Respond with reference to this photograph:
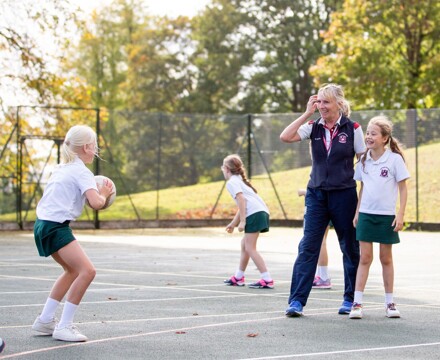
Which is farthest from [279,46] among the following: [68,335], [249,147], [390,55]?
[68,335]

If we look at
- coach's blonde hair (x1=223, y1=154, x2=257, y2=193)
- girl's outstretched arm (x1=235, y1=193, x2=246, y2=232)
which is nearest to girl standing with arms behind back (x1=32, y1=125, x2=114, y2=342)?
girl's outstretched arm (x1=235, y1=193, x2=246, y2=232)

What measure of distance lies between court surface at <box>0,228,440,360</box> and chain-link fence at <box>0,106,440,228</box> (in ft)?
29.2

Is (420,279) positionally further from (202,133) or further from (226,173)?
(202,133)

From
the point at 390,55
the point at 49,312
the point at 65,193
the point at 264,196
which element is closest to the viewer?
the point at 65,193

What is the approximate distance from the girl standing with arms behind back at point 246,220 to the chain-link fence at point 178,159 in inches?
552

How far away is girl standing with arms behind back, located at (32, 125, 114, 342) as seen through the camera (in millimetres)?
7207

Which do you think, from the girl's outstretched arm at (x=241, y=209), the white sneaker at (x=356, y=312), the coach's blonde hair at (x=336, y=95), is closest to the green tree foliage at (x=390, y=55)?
the girl's outstretched arm at (x=241, y=209)

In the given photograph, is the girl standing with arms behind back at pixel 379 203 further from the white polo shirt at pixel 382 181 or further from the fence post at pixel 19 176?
the fence post at pixel 19 176

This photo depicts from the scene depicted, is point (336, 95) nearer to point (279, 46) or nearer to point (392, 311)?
point (392, 311)

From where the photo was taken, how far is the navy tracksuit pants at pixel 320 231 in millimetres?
8633

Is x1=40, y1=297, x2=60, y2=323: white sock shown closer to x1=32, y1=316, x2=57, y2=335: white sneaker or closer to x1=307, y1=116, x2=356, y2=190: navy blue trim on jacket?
x1=32, y1=316, x2=57, y2=335: white sneaker

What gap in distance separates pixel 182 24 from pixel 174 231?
33218mm

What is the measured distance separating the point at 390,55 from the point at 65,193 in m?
34.2

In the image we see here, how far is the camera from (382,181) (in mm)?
8656
